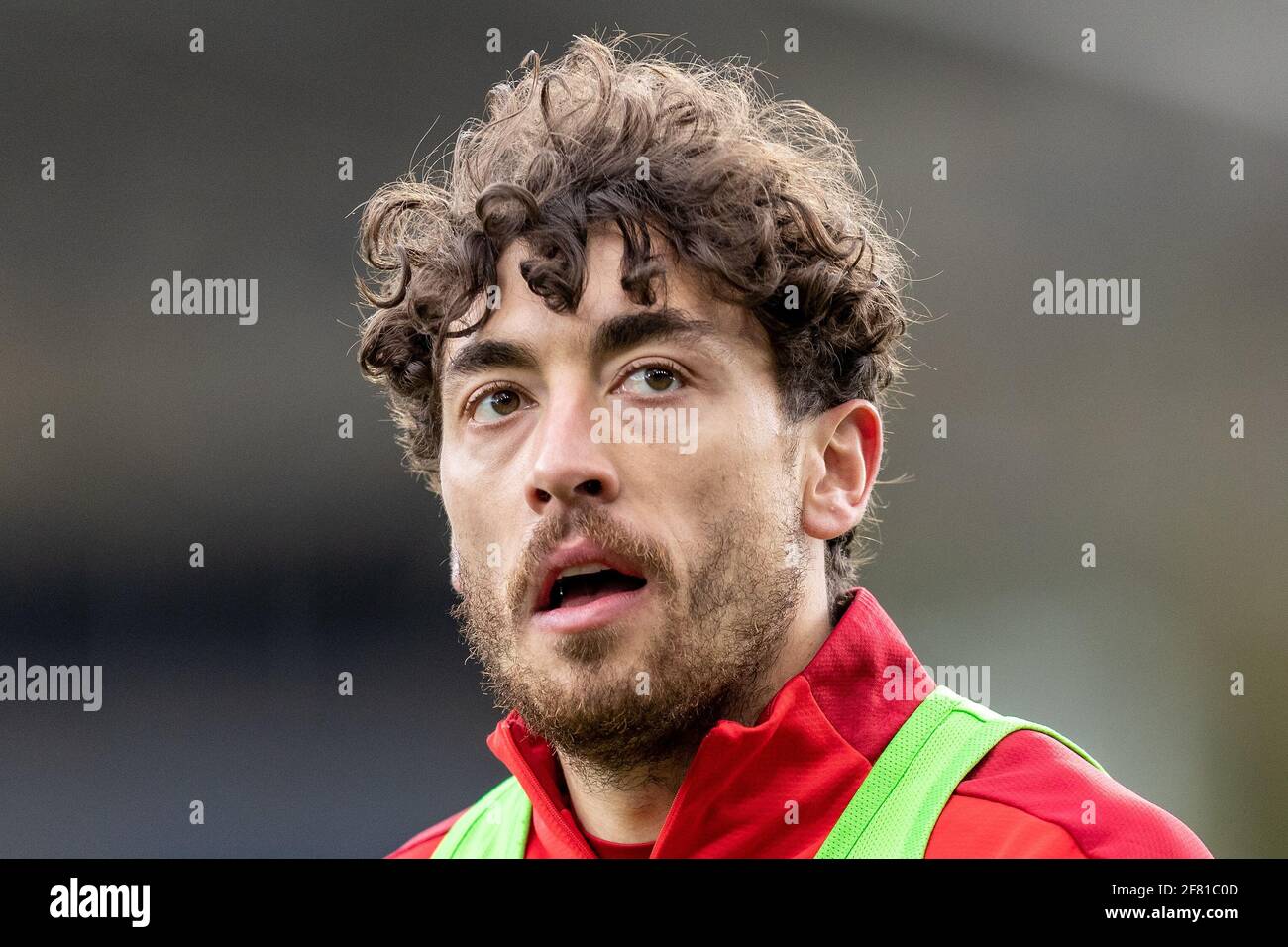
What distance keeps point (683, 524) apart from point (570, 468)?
0.88ft

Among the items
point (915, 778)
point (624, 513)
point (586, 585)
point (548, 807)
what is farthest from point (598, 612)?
point (915, 778)

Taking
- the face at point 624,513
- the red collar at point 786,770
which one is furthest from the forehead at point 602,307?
the red collar at point 786,770

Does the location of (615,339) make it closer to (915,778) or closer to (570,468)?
(570,468)

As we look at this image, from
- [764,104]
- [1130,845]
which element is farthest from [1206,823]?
[764,104]

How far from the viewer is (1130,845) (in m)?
2.30

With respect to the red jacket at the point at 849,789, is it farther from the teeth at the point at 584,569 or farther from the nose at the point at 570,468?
the nose at the point at 570,468

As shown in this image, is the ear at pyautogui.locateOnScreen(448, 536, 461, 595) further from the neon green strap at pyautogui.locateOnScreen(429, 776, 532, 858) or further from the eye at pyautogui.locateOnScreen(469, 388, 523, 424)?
the neon green strap at pyautogui.locateOnScreen(429, 776, 532, 858)

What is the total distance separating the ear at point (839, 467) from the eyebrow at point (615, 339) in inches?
15.3

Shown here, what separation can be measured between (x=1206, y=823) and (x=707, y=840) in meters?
3.47

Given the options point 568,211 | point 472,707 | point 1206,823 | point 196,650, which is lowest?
point 1206,823

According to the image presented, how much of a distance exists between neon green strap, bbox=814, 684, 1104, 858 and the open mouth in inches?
24.0

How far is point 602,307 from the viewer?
258cm

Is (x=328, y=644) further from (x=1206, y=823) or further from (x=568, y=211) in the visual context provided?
(x=1206, y=823)

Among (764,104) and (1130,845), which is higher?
(764,104)
